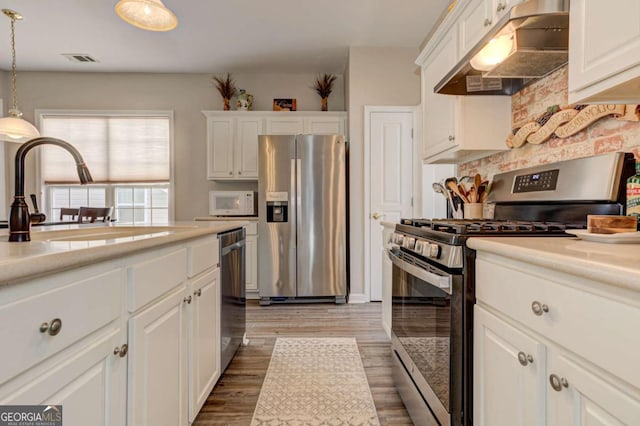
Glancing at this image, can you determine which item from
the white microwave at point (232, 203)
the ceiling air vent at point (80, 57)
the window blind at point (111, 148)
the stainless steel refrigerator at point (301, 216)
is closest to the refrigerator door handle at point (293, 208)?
the stainless steel refrigerator at point (301, 216)

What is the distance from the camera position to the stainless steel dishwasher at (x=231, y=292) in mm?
1885

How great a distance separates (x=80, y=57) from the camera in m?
3.87

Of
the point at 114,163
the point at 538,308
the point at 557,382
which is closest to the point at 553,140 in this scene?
the point at 538,308

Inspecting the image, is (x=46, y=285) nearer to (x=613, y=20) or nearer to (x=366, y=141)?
(x=613, y=20)

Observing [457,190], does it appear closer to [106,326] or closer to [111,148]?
[106,326]

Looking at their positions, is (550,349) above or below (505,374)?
above

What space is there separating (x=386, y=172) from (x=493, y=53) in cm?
213

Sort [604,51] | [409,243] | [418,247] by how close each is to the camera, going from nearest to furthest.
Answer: [604,51], [418,247], [409,243]

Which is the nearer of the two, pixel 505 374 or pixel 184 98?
pixel 505 374

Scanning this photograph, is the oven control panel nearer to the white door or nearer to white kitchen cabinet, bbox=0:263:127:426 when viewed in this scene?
white kitchen cabinet, bbox=0:263:127:426

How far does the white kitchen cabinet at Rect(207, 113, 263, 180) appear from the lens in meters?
3.96

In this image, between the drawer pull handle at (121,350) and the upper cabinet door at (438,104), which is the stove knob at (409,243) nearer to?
the upper cabinet door at (438,104)

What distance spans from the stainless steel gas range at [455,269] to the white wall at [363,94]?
1902 millimetres

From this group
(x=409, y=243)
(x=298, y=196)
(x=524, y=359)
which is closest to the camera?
(x=524, y=359)
